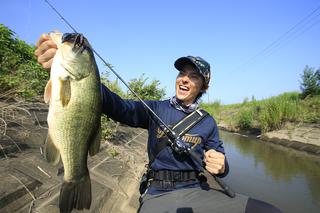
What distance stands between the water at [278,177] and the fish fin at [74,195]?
6.83 meters

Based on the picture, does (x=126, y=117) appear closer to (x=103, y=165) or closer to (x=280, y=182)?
(x=103, y=165)

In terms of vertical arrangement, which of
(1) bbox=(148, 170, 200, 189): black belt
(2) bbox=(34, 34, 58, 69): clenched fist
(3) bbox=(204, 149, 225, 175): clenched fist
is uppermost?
(2) bbox=(34, 34, 58, 69): clenched fist

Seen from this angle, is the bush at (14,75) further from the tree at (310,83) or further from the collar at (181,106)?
the tree at (310,83)

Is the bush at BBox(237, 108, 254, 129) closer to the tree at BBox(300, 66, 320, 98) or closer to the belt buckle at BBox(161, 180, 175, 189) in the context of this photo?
the tree at BBox(300, 66, 320, 98)

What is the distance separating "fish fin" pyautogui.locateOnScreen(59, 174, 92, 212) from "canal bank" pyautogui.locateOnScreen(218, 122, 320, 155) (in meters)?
14.8

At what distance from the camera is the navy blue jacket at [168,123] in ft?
11.3

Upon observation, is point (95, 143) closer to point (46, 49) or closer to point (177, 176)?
point (46, 49)

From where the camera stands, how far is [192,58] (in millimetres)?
4098

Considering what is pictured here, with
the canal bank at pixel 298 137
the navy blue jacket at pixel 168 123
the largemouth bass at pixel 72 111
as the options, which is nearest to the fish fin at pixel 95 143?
the largemouth bass at pixel 72 111

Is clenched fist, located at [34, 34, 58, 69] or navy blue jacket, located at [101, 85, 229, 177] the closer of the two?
clenched fist, located at [34, 34, 58, 69]

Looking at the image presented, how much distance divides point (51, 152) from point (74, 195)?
0.37 meters

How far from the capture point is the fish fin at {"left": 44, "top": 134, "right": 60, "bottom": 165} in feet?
7.54

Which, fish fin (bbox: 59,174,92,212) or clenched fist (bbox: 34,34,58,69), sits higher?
clenched fist (bbox: 34,34,58,69)

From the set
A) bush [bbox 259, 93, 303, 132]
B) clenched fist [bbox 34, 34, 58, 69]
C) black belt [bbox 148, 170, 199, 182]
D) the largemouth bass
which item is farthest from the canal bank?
clenched fist [bbox 34, 34, 58, 69]
